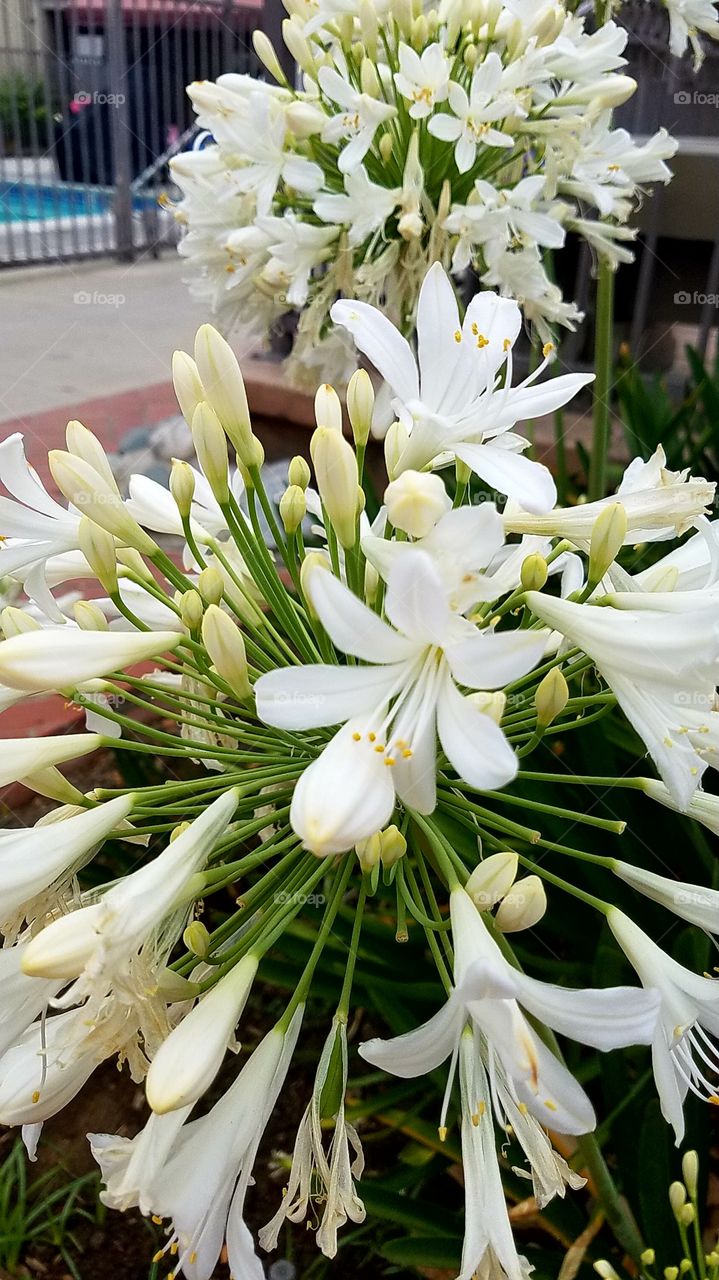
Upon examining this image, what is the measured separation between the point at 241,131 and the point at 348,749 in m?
1.23

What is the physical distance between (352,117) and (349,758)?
116 centimetres

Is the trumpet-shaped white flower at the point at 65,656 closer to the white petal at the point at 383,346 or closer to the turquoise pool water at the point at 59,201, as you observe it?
the white petal at the point at 383,346

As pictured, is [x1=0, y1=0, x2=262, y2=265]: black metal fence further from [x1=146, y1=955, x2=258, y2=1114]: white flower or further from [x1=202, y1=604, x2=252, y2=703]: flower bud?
[x1=146, y1=955, x2=258, y2=1114]: white flower

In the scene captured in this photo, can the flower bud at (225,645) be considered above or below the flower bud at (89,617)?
above

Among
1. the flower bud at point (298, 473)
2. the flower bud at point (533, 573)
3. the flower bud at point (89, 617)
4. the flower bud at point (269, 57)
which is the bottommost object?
the flower bud at point (89, 617)

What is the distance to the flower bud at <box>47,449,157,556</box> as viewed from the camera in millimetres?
794

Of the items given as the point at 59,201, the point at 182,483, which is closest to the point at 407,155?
the point at 182,483

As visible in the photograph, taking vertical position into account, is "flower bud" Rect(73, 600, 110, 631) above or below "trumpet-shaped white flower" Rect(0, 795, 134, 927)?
above

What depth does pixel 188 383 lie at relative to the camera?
0.83 metres

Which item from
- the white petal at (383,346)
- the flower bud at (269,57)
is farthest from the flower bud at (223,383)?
the flower bud at (269,57)

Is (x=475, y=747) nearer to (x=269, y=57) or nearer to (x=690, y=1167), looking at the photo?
(x=690, y=1167)

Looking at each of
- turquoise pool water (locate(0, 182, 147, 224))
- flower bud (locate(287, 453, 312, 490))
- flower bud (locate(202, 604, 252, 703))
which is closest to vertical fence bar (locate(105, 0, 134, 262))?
turquoise pool water (locate(0, 182, 147, 224))

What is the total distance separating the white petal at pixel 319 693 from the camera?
1.92 ft

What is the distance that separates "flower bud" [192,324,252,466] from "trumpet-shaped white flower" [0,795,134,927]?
1.10 ft
